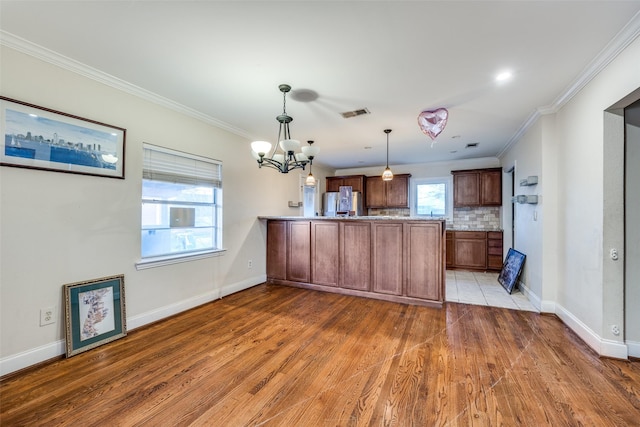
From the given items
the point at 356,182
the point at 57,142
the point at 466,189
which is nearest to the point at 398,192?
the point at 356,182

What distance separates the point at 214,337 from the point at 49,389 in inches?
45.4

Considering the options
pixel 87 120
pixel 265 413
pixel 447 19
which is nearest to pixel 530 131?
pixel 447 19

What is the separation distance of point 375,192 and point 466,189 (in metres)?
2.10

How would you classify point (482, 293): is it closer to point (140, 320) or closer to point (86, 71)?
point (140, 320)

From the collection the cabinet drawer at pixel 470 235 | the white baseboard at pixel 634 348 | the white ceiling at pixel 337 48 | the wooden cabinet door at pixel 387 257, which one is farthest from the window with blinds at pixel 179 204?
the cabinet drawer at pixel 470 235

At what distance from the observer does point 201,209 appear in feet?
12.0

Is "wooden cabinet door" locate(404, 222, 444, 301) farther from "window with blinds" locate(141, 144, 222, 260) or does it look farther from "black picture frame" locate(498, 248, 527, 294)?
"window with blinds" locate(141, 144, 222, 260)

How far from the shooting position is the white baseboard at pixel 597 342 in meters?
2.20

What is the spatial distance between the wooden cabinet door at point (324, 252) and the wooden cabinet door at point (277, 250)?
0.56m

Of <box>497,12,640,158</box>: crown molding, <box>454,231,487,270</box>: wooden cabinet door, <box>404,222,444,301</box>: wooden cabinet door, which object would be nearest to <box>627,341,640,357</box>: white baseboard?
<box>404,222,444,301</box>: wooden cabinet door

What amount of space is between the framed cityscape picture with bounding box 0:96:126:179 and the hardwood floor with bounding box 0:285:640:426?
1.66 meters

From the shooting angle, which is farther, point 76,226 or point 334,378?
point 76,226

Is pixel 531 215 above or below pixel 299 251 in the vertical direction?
above

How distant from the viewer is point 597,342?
2303mm
